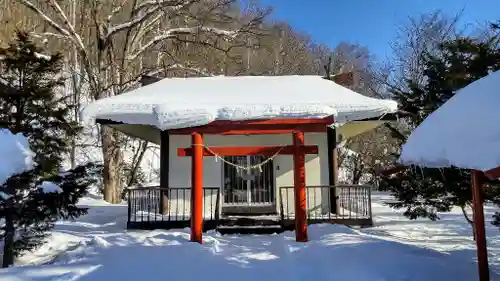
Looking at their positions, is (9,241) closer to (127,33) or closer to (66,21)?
(66,21)

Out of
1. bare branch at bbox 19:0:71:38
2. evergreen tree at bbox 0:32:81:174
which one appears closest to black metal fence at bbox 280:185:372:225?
evergreen tree at bbox 0:32:81:174

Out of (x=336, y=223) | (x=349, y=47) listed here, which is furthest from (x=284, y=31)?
(x=336, y=223)

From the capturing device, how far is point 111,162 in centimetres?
1599

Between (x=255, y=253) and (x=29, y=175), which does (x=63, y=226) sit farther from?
(x=255, y=253)

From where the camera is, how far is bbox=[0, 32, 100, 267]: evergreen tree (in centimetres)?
700

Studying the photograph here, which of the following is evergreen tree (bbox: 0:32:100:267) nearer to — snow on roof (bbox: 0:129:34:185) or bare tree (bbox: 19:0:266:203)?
snow on roof (bbox: 0:129:34:185)

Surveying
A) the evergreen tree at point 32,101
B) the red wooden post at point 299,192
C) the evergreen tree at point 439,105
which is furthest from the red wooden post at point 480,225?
the evergreen tree at point 32,101

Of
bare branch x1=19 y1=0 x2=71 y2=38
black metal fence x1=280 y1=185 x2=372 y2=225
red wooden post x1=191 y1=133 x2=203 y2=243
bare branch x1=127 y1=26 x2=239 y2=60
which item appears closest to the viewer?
red wooden post x1=191 y1=133 x2=203 y2=243

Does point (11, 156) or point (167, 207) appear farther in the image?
point (167, 207)

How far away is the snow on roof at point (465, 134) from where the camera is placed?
3.53 metres

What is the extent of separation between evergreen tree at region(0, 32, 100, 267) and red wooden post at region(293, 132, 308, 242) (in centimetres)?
423

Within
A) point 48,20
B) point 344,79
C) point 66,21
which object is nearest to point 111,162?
point 66,21

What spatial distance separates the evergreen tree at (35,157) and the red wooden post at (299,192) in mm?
4231

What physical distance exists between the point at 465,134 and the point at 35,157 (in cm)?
692
